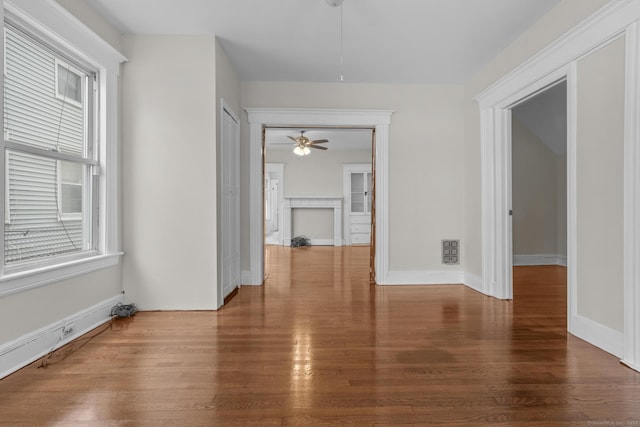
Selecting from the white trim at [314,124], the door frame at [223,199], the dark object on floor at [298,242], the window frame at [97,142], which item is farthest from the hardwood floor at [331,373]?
the dark object on floor at [298,242]

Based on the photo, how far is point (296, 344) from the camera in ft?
8.05

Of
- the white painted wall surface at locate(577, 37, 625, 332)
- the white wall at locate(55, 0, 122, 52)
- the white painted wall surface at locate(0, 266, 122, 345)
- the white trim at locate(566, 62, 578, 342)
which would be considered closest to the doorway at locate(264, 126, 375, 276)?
the white wall at locate(55, 0, 122, 52)

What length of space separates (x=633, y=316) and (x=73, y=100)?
4213 mm

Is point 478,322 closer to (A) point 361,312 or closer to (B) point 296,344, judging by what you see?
(A) point 361,312

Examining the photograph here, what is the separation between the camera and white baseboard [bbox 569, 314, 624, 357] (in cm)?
224

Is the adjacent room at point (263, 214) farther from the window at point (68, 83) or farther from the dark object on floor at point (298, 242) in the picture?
the dark object on floor at point (298, 242)

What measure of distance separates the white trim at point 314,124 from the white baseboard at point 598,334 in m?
2.13

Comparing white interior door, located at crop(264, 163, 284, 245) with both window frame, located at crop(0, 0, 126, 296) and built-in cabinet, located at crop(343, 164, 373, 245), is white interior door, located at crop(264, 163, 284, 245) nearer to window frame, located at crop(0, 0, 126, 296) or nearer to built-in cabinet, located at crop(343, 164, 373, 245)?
built-in cabinet, located at crop(343, 164, 373, 245)

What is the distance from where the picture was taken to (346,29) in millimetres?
3189

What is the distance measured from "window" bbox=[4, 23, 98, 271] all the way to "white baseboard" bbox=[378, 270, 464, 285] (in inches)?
129

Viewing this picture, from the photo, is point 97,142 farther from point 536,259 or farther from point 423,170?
point 536,259

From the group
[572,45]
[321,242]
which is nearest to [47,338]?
[572,45]

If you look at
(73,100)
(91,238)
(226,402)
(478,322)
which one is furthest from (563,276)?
(73,100)

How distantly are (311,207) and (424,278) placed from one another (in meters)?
5.16
